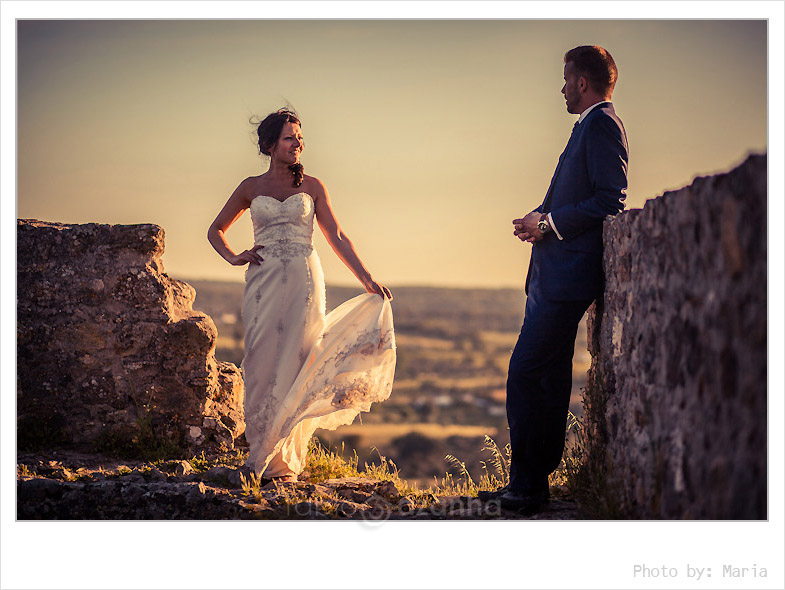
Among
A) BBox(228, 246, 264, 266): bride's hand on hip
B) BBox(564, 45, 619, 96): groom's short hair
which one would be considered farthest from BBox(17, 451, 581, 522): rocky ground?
BBox(564, 45, 619, 96): groom's short hair

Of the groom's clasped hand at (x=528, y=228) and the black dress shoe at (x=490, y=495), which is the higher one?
the groom's clasped hand at (x=528, y=228)

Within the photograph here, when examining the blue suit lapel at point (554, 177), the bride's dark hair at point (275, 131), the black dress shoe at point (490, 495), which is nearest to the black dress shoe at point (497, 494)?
the black dress shoe at point (490, 495)

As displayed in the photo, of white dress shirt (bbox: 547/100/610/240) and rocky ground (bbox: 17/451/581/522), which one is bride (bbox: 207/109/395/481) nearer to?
Answer: rocky ground (bbox: 17/451/581/522)

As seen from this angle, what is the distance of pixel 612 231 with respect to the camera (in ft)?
14.4

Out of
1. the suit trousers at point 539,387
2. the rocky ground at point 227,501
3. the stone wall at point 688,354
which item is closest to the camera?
the stone wall at point 688,354

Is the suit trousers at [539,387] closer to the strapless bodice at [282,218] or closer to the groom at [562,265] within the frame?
the groom at [562,265]

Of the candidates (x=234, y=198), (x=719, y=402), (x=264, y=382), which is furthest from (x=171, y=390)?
(x=719, y=402)

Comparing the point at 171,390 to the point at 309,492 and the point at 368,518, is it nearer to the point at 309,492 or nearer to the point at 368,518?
the point at 309,492

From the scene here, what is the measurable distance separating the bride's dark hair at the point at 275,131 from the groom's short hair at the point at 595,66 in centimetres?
186

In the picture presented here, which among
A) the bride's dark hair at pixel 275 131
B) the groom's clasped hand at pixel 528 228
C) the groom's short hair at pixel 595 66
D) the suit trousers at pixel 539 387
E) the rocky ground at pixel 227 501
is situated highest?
the groom's short hair at pixel 595 66

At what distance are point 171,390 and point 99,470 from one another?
2.89 feet

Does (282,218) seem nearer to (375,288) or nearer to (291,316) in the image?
(291,316)

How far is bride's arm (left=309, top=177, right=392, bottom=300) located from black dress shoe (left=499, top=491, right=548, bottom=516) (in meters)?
1.51

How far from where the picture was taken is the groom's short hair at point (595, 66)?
461 centimetres
